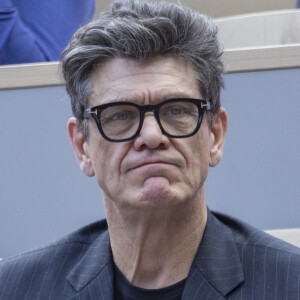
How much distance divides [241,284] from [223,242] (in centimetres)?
13


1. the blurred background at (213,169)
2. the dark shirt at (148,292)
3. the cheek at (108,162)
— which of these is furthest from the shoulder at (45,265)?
the blurred background at (213,169)

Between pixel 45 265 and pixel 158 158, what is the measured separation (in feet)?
1.69

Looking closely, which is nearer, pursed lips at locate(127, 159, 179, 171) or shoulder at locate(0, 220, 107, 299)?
pursed lips at locate(127, 159, 179, 171)

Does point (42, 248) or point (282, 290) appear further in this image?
point (42, 248)

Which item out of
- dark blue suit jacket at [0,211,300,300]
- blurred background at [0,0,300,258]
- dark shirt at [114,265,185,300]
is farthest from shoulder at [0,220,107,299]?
blurred background at [0,0,300,258]

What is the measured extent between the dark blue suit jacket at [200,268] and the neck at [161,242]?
34 millimetres

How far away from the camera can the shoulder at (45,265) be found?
6.12ft

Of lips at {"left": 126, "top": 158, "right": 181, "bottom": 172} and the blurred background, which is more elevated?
lips at {"left": 126, "top": 158, "right": 181, "bottom": 172}

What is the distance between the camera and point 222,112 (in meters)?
1.80

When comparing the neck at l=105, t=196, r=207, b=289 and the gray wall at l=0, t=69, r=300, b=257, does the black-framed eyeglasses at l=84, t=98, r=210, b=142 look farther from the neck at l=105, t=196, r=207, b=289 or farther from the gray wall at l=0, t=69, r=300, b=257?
the gray wall at l=0, t=69, r=300, b=257

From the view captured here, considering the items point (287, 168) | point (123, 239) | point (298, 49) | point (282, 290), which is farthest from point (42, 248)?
point (298, 49)

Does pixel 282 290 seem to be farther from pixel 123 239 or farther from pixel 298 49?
pixel 298 49

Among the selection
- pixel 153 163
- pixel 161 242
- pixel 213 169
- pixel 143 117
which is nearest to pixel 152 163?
pixel 153 163

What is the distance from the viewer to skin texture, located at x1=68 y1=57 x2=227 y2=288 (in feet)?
5.20
